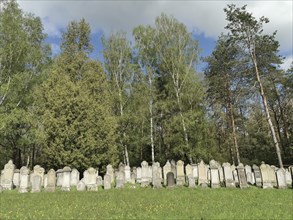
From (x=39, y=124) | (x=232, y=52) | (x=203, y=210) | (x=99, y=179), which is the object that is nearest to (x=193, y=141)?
(x=232, y=52)

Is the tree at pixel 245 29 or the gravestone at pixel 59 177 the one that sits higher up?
the tree at pixel 245 29

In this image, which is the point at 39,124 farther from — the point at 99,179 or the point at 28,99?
the point at 99,179

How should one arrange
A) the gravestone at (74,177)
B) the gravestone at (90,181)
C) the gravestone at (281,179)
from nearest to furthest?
the gravestone at (281,179)
the gravestone at (90,181)
the gravestone at (74,177)

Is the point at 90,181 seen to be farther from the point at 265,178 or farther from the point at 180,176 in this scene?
the point at 265,178

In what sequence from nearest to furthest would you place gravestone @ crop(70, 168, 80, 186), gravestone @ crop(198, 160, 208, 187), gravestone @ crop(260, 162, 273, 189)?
gravestone @ crop(260, 162, 273, 189) → gravestone @ crop(198, 160, 208, 187) → gravestone @ crop(70, 168, 80, 186)

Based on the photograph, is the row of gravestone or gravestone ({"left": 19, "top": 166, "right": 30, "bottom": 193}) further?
gravestone ({"left": 19, "top": 166, "right": 30, "bottom": 193})

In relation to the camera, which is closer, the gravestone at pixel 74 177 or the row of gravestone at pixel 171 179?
the row of gravestone at pixel 171 179

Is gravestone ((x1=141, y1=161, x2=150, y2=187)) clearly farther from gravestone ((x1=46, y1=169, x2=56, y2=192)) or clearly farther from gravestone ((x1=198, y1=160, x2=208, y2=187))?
gravestone ((x1=46, y1=169, x2=56, y2=192))

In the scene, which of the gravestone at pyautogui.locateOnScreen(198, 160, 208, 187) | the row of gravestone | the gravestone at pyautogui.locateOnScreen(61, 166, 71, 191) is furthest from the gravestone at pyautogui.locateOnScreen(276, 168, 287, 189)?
the gravestone at pyautogui.locateOnScreen(61, 166, 71, 191)

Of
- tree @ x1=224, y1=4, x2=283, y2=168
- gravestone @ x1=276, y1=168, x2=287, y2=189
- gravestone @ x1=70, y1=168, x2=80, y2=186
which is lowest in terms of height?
gravestone @ x1=276, y1=168, x2=287, y2=189

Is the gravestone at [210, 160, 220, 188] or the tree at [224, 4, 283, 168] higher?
the tree at [224, 4, 283, 168]

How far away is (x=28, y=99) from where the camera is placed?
74.0 ft

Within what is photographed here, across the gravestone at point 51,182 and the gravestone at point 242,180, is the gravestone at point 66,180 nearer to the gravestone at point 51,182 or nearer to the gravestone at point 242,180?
the gravestone at point 51,182

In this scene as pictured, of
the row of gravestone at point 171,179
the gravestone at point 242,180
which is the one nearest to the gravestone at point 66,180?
the row of gravestone at point 171,179
